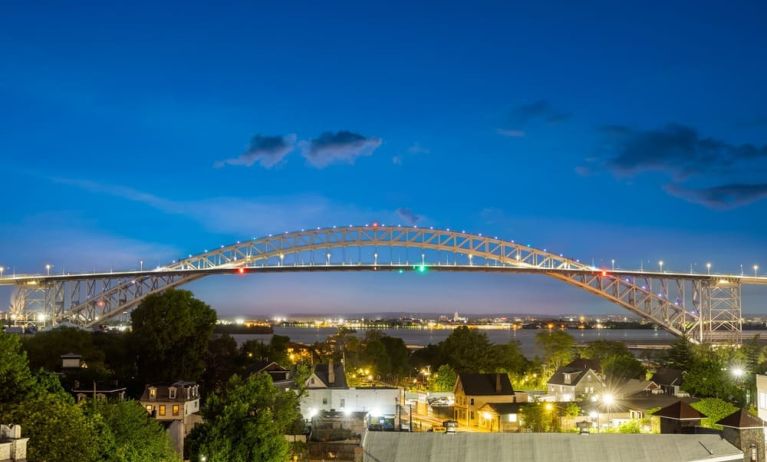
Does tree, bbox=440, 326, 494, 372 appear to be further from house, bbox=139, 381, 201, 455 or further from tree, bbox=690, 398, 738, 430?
house, bbox=139, 381, 201, 455

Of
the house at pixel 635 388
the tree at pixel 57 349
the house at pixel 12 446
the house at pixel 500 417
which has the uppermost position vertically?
the tree at pixel 57 349

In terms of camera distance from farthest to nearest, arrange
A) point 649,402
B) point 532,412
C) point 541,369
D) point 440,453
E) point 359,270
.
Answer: point 359,270, point 541,369, point 649,402, point 532,412, point 440,453

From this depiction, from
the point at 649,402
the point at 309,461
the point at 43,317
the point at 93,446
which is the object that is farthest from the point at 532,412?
the point at 43,317

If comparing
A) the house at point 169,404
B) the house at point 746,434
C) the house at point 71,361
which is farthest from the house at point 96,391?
the house at point 746,434

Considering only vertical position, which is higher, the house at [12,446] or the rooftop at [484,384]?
the house at [12,446]

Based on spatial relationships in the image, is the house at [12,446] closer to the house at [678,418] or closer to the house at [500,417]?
the house at [678,418]

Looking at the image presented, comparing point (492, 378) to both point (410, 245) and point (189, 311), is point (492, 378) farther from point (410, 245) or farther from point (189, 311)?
point (410, 245)
